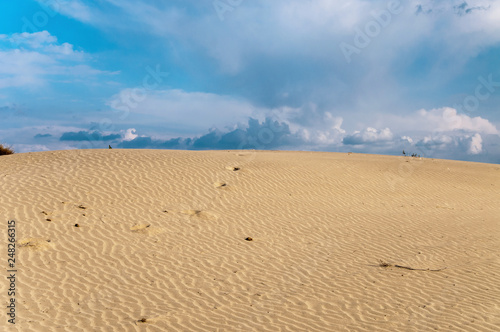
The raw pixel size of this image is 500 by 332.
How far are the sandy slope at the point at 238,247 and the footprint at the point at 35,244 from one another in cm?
5

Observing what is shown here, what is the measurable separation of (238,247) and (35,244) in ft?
17.9

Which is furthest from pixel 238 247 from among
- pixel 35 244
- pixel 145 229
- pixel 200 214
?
pixel 35 244

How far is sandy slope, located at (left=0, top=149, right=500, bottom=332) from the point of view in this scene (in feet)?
20.2

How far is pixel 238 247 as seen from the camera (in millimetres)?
9602

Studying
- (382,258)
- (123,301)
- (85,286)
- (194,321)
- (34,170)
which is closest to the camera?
(194,321)

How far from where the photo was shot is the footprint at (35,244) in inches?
344

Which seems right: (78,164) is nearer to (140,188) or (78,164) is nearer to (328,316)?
(140,188)

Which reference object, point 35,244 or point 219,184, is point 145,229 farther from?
point 219,184

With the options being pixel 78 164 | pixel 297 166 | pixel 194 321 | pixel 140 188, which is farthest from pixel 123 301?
pixel 297 166

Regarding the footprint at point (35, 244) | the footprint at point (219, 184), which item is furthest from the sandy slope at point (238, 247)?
the footprint at point (219, 184)

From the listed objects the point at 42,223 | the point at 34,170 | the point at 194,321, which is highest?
the point at 34,170

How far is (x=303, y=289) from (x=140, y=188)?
8972 mm

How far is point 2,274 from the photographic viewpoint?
741 cm

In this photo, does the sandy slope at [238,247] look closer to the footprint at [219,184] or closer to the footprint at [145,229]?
the footprint at [145,229]
